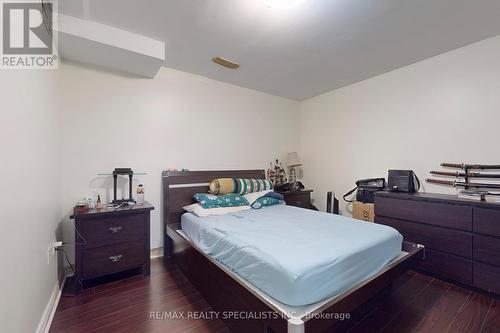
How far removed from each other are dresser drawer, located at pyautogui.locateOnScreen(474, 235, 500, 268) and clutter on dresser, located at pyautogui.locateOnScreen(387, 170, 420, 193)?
0.80 meters

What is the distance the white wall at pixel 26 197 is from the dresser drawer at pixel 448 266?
3.33 metres

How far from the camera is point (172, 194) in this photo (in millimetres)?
2918

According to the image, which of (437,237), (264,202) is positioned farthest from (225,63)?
(437,237)

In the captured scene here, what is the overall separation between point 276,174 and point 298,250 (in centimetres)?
272

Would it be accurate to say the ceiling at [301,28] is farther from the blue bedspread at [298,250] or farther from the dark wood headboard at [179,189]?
the blue bedspread at [298,250]

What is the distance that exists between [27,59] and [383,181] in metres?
3.85

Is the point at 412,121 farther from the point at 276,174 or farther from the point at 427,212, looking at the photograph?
the point at 276,174

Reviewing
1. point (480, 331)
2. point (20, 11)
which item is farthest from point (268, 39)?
point (480, 331)

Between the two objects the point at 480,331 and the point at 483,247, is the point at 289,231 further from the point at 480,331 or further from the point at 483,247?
the point at 483,247

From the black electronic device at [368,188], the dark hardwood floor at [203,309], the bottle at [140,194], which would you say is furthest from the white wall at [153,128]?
the black electronic device at [368,188]

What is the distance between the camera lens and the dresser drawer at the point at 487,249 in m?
2.00

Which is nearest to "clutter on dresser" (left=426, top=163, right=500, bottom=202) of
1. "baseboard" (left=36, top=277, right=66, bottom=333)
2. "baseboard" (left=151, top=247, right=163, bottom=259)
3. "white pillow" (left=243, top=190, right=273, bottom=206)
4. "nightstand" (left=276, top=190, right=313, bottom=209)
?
"nightstand" (left=276, top=190, right=313, bottom=209)

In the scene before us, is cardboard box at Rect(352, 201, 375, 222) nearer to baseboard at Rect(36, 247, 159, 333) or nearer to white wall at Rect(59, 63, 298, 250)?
white wall at Rect(59, 63, 298, 250)

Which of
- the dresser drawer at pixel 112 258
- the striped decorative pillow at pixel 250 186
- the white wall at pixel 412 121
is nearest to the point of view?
the dresser drawer at pixel 112 258
